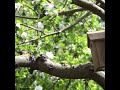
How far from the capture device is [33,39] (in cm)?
302

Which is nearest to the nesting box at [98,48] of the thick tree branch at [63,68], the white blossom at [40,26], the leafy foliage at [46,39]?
the thick tree branch at [63,68]

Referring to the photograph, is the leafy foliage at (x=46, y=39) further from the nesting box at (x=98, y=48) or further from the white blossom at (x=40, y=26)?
the nesting box at (x=98, y=48)

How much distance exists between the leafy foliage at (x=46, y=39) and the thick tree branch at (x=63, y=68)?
0.25 meters

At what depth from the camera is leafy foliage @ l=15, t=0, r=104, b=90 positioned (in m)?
2.85

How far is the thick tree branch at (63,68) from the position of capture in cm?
228

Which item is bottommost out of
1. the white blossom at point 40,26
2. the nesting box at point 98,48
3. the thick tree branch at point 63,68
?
the thick tree branch at point 63,68

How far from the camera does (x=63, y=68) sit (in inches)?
93.4

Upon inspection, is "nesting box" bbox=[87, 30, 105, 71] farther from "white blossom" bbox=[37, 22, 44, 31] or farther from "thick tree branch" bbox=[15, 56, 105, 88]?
"white blossom" bbox=[37, 22, 44, 31]

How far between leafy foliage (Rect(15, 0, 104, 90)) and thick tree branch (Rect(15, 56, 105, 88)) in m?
0.25

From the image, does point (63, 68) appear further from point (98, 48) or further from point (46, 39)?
point (98, 48)

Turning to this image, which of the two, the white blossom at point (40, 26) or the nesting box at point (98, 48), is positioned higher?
the white blossom at point (40, 26)
